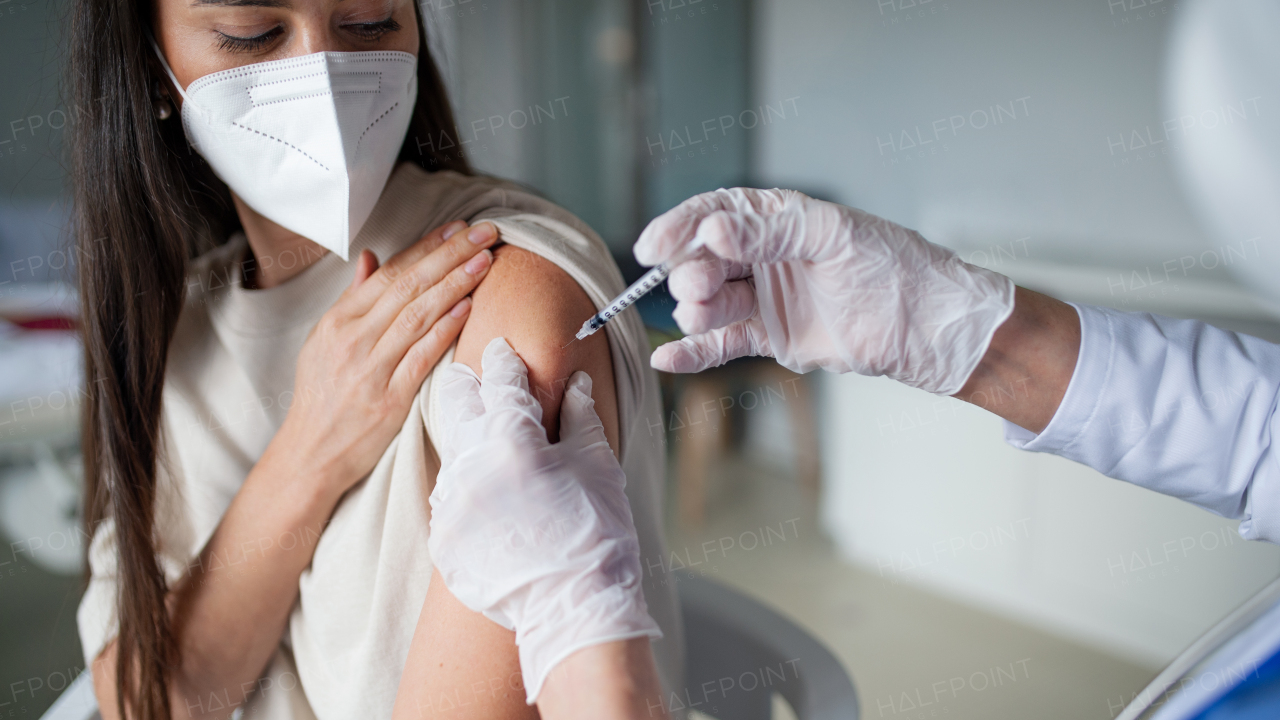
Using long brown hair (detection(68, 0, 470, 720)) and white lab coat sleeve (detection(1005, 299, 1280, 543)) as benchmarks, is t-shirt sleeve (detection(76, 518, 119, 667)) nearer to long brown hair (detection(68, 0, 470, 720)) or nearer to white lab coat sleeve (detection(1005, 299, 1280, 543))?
long brown hair (detection(68, 0, 470, 720))

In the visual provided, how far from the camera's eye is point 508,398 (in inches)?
32.4

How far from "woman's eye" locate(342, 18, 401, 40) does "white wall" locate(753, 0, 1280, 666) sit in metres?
2.42

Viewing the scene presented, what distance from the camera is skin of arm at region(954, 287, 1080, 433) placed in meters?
0.95

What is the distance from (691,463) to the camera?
3568 mm

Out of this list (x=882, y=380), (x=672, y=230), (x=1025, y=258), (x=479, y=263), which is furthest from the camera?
(x=882, y=380)

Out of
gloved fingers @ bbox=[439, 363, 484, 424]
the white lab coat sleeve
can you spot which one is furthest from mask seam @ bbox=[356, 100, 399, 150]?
the white lab coat sleeve

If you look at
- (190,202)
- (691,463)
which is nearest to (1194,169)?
(190,202)

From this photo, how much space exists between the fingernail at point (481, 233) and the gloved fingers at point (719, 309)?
30 cm

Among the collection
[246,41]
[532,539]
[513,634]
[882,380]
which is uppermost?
[246,41]

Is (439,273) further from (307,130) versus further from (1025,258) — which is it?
(1025,258)

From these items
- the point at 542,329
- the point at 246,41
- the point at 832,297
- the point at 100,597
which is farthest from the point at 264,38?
the point at 100,597

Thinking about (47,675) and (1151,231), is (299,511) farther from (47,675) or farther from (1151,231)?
(1151,231)

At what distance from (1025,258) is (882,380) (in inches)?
29.0

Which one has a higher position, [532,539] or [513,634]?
[532,539]
